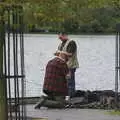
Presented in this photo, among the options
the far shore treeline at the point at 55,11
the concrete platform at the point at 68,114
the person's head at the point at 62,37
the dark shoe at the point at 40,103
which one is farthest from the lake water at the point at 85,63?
the far shore treeline at the point at 55,11

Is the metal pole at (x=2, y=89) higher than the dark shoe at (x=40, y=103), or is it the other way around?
the metal pole at (x=2, y=89)

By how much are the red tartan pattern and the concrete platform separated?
549 mm

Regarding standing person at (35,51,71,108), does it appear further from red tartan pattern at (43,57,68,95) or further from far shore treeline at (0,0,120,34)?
far shore treeline at (0,0,120,34)

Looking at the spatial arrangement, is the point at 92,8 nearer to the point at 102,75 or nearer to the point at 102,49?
the point at 102,75

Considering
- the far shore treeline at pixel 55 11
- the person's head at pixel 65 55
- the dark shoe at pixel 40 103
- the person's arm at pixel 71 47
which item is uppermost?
the far shore treeline at pixel 55 11

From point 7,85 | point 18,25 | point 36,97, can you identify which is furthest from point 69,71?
point 18,25

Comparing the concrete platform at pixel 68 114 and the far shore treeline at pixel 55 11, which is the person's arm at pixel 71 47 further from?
the far shore treeline at pixel 55 11

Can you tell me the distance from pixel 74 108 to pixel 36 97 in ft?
4.66

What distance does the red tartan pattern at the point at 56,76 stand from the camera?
12914 millimetres

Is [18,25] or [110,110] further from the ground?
[18,25]

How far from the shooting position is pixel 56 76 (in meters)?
12.9

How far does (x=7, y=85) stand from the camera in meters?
9.78

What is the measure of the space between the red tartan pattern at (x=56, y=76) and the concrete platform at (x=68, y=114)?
21.6 inches

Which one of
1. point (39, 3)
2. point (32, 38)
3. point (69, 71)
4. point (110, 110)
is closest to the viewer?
point (39, 3)
